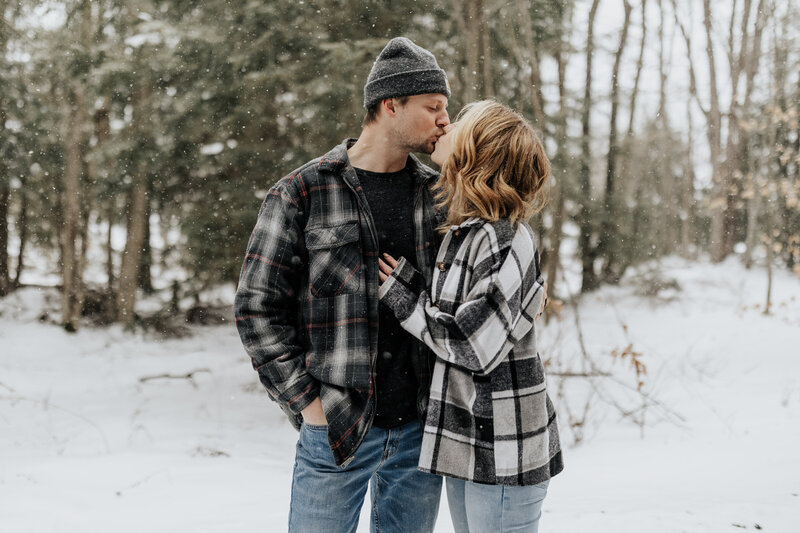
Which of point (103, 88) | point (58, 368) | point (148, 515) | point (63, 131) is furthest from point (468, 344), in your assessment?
point (63, 131)

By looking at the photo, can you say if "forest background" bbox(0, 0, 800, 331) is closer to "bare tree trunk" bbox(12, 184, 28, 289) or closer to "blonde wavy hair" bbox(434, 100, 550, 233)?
"bare tree trunk" bbox(12, 184, 28, 289)

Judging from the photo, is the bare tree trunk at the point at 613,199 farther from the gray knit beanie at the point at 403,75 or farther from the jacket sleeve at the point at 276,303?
the jacket sleeve at the point at 276,303

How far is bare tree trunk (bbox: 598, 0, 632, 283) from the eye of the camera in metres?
10.8

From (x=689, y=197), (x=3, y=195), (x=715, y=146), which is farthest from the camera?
(x=689, y=197)

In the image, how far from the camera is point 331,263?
76.0 inches

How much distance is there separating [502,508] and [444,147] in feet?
3.74

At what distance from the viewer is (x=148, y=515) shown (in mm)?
3857

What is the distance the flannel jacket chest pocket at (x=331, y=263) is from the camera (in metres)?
1.93

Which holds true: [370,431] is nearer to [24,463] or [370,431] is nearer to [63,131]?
[24,463]

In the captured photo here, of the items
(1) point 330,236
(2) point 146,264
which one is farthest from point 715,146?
(1) point 330,236

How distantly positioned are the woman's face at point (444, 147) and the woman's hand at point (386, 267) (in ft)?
1.18

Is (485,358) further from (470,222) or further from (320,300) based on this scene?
(320,300)

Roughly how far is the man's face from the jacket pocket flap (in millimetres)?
384

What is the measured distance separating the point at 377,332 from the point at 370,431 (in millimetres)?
335
